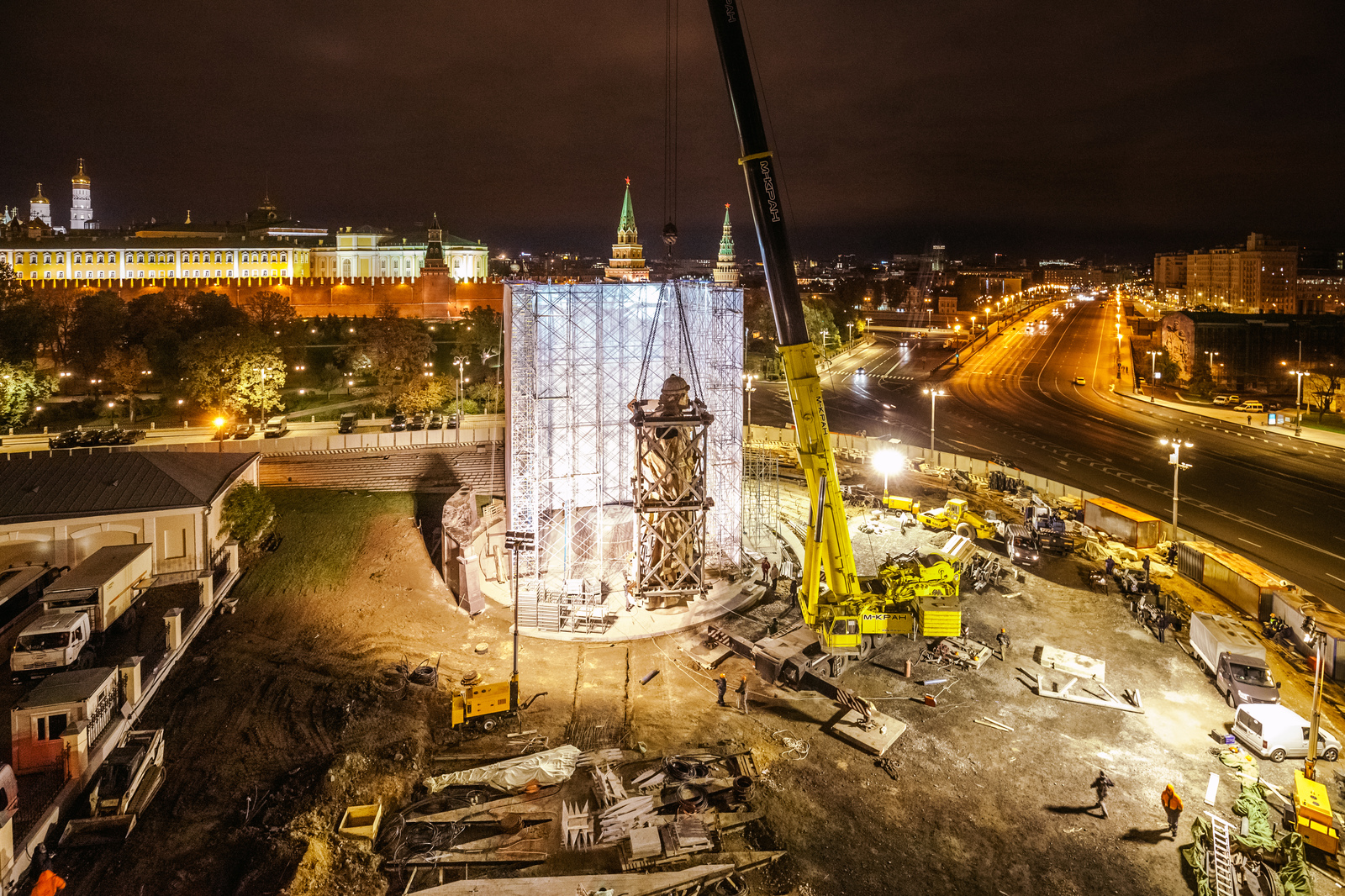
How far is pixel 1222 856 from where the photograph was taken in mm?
11695

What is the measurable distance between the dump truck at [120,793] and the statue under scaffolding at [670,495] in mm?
12344

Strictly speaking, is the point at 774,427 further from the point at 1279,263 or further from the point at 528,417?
the point at 1279,263

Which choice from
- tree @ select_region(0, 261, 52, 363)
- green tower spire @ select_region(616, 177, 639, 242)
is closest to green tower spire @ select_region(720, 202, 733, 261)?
green tower spire @ select_region(616, 177, 639, 242)

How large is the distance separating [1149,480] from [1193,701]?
2188 centimetres

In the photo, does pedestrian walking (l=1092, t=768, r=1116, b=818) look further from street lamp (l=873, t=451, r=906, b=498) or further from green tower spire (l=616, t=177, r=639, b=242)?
green tower spire (l=616, t=177, r=639, b=242)

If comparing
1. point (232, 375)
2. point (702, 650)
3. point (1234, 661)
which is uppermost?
point (232, 375)

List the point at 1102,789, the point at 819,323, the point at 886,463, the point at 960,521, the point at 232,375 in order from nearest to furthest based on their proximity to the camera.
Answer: the point at 1102,789
the point at 960,521
the point at 886,463
the point at 232,375
the point at 819,323

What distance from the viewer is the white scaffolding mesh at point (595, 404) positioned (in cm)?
2317

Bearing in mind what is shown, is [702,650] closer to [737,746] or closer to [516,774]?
[737,746]

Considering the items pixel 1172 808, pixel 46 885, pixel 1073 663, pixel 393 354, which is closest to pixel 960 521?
pixel 1073 663

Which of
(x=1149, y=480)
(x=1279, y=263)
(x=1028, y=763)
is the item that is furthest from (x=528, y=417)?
(x=1279, y=263)

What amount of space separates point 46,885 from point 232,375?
34.1 m

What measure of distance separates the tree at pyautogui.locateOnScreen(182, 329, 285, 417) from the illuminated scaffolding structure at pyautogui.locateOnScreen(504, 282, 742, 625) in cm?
2420

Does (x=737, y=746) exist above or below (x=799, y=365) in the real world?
below
